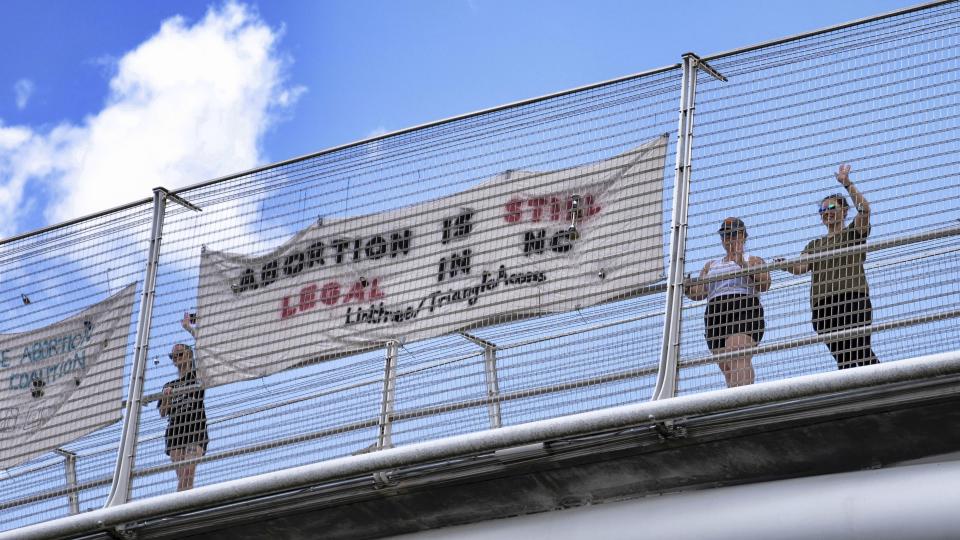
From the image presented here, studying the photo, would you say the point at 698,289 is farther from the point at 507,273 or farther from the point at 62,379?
the point at 62,379

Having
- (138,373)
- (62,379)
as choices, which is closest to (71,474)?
(62,379)

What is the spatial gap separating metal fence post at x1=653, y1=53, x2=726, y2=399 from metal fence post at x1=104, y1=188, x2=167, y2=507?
135 inches

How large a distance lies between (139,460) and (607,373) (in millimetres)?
3101

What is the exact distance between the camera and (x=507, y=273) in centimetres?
841

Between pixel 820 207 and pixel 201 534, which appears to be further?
pixel 201 534

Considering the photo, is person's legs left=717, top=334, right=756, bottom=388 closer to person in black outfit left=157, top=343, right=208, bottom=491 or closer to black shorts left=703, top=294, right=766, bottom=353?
black shorts left=703, top=294, right=766, bottom=353

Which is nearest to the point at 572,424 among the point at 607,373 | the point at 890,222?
the point at 607,373

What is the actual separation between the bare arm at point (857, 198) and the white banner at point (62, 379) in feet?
15.4

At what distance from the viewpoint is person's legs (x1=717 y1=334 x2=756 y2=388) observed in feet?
24.7

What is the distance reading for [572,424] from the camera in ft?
25.0

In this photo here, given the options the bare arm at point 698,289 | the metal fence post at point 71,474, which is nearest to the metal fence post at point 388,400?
the bare arm at point 698,289

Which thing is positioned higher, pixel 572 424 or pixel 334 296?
pixel 334 296

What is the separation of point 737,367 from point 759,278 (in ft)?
2.75

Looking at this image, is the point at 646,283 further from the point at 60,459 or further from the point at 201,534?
the point at 60,459
